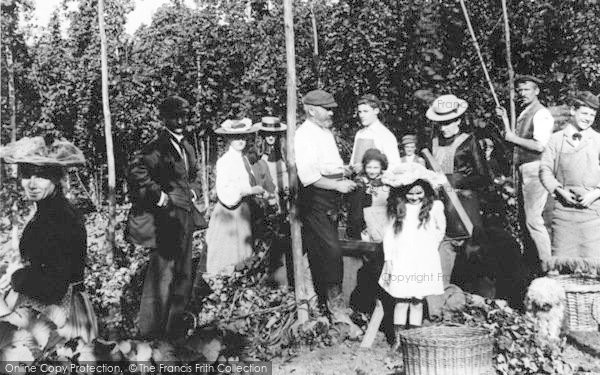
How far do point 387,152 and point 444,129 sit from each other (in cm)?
60

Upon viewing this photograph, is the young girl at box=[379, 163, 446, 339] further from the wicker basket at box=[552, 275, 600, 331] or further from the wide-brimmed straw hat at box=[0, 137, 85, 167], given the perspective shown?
the wide-brimmed straw hat at box=[0, 137, 85, 167]

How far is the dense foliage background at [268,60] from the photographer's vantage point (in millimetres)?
10430

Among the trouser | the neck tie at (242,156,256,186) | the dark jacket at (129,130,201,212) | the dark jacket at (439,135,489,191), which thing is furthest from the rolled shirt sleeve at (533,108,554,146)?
the neck tie at (242,156,256,186)

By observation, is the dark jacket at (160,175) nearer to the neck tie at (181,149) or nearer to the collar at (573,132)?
the neck tie at (181,149)

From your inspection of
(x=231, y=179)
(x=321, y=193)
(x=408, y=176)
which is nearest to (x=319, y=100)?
(x=321, y=193)

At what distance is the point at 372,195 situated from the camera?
6.68 metres

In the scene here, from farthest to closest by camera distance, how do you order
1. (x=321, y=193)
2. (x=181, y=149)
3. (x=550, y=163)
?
1. (x=550, y=163)
2. (x=321, y=193)
3. (x=181, y=149)

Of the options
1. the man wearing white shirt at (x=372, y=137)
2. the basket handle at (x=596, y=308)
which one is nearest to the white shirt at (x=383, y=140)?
the man wearing white shirt at (x=372, y=137)

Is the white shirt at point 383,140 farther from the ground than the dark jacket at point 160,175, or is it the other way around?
the white shirt at point 383,140

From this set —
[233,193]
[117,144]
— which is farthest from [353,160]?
[117,144]

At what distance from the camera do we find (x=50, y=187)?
3.99 meters

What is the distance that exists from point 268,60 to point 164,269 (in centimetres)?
1070

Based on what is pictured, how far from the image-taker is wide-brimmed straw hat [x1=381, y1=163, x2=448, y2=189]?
5375 millimetres

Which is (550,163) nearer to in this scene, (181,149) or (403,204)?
(403,204)
